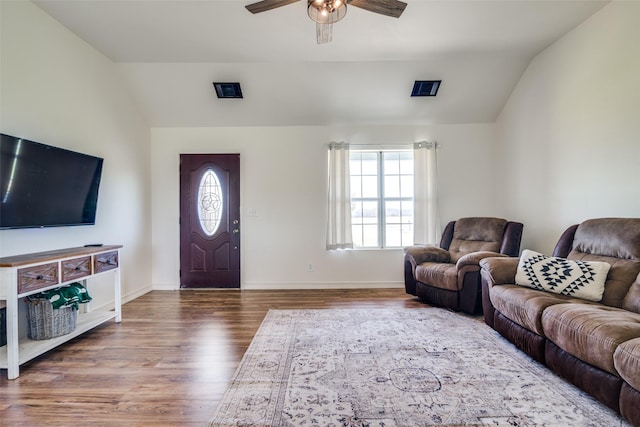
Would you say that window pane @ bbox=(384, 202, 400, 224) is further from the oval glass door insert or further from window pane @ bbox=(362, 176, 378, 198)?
the oval glass door insert

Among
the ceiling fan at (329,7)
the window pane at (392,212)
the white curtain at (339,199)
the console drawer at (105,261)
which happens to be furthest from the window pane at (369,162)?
the console drawer at (105,261)

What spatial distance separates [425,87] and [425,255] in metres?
2.30

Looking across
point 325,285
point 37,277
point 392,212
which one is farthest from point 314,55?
point 37,277

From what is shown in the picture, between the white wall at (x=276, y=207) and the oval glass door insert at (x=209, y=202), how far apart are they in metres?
0.37

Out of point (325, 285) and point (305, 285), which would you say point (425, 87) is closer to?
point (325, 285)

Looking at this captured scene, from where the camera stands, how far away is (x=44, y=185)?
261 cm

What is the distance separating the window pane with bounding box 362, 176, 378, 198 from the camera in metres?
4.68

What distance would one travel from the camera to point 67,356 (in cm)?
244

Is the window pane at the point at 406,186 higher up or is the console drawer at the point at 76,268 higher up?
the window pane at the point at 406,186

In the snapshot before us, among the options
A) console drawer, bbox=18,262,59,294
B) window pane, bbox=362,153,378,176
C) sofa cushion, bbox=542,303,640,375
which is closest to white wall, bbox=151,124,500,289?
window pane, bbox=362,153,378,176

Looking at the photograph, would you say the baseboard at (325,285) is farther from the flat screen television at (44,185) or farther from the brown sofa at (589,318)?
the flat screen television at (44,185)

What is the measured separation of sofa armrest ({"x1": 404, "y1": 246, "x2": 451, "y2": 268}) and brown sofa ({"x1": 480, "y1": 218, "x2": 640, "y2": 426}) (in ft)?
3.07

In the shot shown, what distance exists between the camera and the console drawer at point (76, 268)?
250 centimetres

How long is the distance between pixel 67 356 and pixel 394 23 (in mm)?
4269
